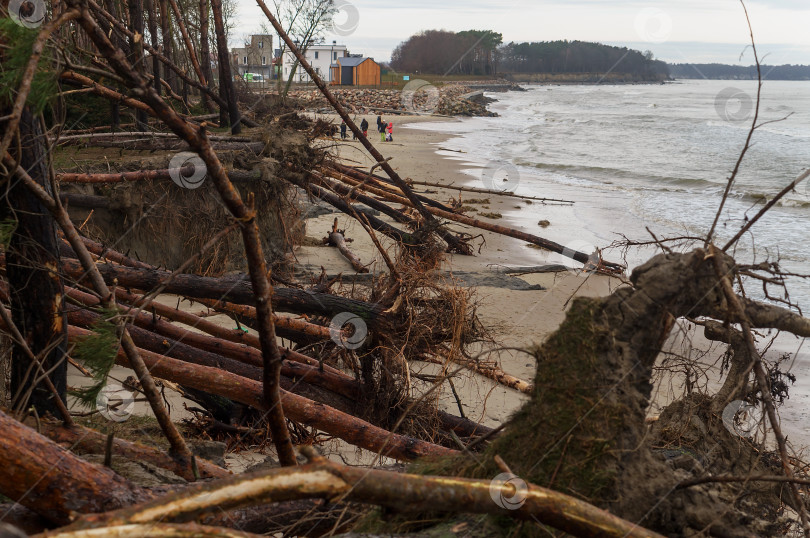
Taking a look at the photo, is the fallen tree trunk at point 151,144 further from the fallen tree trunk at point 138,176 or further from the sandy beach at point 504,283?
the sandy beach at point 504,283

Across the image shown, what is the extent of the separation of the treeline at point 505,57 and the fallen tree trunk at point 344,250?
84.8 meters

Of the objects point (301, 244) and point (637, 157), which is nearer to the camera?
point (301, 244)

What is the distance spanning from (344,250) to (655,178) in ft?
54.6

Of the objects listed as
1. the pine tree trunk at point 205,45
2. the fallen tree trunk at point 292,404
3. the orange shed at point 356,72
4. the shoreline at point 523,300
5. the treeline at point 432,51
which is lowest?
the shoreline at point 523,300

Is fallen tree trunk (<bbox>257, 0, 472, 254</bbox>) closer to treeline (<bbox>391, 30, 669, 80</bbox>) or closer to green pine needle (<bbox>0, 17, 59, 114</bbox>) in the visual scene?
green pine needle (<bbox>0, 17, 59, 114</bbox>)

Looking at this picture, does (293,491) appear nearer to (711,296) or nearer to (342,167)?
(711,296)

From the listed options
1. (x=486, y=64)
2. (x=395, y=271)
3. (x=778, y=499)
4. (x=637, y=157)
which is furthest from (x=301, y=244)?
(x=486, y=64)

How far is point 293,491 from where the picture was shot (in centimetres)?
177

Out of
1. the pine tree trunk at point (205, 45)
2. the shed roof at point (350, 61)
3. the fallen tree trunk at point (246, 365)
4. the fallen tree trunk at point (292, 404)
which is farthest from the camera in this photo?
the shed roof at point (350, 61)

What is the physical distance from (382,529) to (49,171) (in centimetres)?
209

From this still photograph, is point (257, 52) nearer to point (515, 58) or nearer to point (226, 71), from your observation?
point (226, 71)

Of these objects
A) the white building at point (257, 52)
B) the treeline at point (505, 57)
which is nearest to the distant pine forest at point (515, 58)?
the treeline at point (505, 57)

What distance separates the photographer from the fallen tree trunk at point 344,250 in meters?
9.60

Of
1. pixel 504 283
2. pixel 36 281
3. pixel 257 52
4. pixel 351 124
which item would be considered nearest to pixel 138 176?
pixel 351 124
